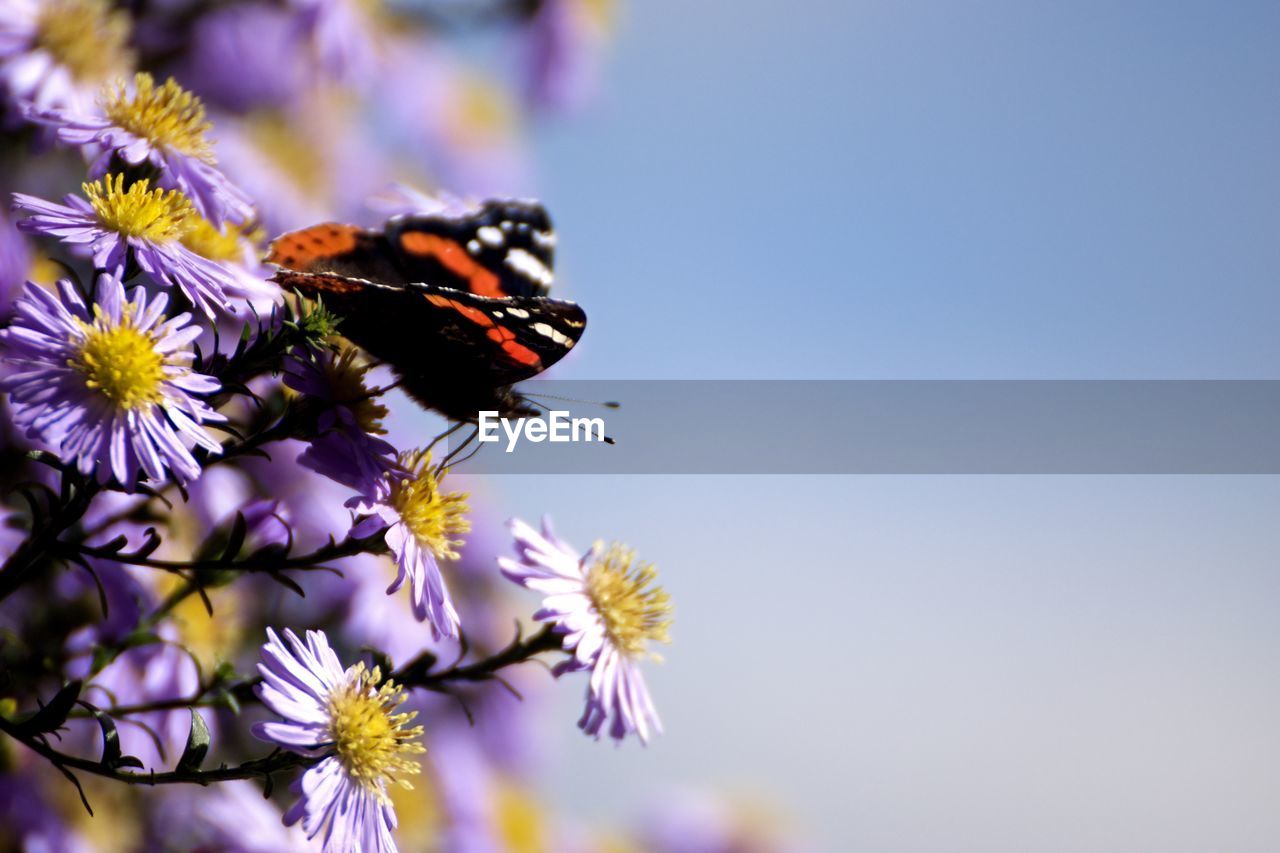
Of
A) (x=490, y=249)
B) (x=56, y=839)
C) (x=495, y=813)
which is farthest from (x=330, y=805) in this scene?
(x=495, y=813)

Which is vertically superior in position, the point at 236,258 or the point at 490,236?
the point at 490,236

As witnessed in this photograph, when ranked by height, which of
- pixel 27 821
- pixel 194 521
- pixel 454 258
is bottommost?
pixel 27 821

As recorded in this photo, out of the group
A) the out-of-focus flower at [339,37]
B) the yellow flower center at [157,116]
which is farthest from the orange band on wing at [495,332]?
the out-of-focus flower at [339,37]

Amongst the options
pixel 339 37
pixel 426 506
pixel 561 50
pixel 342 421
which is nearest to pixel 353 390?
pixel 342 421

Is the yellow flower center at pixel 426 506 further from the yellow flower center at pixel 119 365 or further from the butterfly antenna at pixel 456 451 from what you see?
the yellow flower center at pixel 119 365

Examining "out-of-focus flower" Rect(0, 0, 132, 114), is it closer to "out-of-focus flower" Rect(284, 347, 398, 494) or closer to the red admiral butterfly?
the red admiral butterfly

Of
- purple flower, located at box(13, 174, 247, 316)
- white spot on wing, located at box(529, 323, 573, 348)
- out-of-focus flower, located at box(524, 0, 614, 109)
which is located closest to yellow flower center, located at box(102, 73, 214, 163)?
purple flower, located at box(13, 174, 247, 316)

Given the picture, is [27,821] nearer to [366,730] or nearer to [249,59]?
[366,730]
